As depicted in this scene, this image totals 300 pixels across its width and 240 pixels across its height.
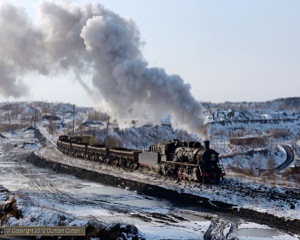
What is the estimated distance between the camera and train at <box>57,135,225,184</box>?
31.3m

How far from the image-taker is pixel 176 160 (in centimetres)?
3422

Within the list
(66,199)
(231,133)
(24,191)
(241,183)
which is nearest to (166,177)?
(241,183)

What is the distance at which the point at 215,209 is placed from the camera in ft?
82.6

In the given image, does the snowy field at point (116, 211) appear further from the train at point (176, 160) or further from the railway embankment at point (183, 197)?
the train at point (176, 160)

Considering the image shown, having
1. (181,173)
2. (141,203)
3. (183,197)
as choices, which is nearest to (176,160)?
(181,173)

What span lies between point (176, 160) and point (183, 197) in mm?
6212

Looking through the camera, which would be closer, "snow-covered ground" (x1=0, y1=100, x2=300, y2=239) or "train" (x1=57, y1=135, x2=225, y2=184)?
"snow-covered ground" (x1=0, y1=100, x2=300, y2=239)

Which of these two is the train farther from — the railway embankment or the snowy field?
the railway embankment

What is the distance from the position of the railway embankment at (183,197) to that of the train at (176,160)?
2.66m

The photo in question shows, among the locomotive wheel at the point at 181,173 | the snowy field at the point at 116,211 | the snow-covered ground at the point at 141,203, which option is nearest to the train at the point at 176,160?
the locomotive wheel at the point at 181,173

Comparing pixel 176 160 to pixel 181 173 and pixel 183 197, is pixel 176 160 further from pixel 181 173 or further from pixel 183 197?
pixel 183 197

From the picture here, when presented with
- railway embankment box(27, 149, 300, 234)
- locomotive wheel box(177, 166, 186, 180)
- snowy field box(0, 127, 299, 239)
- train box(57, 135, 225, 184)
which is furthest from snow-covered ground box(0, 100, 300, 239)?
train box(57, 135, 225, 184)

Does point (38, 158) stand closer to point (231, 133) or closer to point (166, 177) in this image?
point (166, 177)

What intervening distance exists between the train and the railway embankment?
8.72 ft
